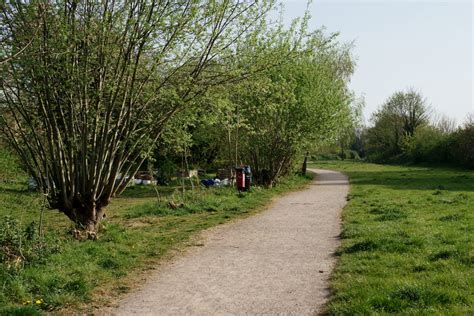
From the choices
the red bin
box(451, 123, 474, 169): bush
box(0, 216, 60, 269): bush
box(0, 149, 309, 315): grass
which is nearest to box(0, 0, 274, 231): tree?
box(0, 149, 309, 315): grass

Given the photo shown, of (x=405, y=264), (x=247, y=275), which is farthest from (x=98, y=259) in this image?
(x=405, y=264)

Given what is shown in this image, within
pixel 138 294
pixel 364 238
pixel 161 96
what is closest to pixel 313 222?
pixel 364 238

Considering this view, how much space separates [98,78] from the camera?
31.7 feet

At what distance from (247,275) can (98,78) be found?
16.1 feet

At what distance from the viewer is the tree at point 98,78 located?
8906 mm

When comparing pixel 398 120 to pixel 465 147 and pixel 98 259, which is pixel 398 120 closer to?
pixel 465 147

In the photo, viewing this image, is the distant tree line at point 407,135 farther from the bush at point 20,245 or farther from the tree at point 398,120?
the bush at point 20,245

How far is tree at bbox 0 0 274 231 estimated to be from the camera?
8906 mm

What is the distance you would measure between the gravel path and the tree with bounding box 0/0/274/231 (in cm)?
286

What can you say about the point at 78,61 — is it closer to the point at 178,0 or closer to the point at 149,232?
the point at 178,0

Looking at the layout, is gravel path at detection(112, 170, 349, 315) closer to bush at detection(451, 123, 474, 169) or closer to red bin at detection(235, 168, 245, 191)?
red bin at detection(235, 168, 245, 191)

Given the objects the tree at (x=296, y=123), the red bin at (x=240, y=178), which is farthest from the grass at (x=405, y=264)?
the tree at (x=296, y=123)

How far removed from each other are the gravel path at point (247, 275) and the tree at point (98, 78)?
286cm

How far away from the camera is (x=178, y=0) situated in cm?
921
